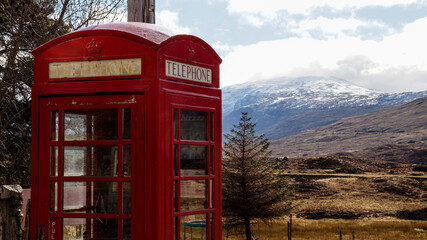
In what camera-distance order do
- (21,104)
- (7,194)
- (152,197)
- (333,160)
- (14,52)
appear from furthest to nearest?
1. (333,160)
2. (21,104)
3. (14,52)
4. (7,194)
5. (152,197)

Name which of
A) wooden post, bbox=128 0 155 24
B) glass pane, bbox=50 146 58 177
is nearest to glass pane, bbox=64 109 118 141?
glass pane, bbox=50 146 58 177

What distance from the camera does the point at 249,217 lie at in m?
29.0

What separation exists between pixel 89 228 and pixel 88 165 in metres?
0.53

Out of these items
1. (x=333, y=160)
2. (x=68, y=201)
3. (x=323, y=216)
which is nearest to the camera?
(x=68, y=201)

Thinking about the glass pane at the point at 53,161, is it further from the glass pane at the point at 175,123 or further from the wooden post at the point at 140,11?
the wooden post at the point at 140,11

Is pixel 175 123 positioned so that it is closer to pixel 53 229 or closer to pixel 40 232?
pixel 53 229

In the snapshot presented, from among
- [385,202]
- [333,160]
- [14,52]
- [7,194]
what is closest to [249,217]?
[14,52]

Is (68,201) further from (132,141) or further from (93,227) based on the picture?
(132,141)

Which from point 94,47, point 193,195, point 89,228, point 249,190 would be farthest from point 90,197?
point 249,190

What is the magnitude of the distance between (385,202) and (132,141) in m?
67.4

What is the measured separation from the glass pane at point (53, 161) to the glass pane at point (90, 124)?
5.4 inches

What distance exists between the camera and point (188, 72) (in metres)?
4.65

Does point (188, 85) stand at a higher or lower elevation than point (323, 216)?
higher

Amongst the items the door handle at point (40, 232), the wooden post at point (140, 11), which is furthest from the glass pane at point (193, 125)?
the wooden post at point (140, 11)
